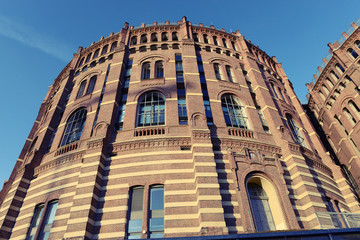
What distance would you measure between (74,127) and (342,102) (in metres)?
26.9

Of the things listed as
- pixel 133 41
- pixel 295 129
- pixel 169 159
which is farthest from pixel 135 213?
pixel 133 41

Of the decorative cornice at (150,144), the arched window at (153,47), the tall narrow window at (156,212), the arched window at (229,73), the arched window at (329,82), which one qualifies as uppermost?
the arched window at (329,82)

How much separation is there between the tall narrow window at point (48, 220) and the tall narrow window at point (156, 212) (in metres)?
5.76

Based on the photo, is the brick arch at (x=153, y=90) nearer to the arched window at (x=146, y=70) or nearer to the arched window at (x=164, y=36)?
the arched window at (x=146, y=70)

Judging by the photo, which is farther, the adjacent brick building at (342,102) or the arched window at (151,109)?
the adjacent brick building at (342,102)

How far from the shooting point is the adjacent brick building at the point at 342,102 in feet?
78.9

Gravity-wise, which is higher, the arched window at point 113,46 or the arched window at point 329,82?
the arched window at point 113,46

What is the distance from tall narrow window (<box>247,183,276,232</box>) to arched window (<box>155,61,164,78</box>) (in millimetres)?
11227

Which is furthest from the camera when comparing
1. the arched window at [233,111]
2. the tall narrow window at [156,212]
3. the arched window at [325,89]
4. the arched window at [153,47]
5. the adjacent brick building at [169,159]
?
the arched window at [325,89]

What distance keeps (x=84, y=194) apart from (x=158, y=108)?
7.60 meters

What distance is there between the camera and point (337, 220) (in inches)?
429

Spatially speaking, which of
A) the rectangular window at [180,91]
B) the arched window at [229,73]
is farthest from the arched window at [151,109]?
the arched window at [229,73]

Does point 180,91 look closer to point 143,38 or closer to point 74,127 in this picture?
point 74,127

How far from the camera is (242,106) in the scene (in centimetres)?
1866
